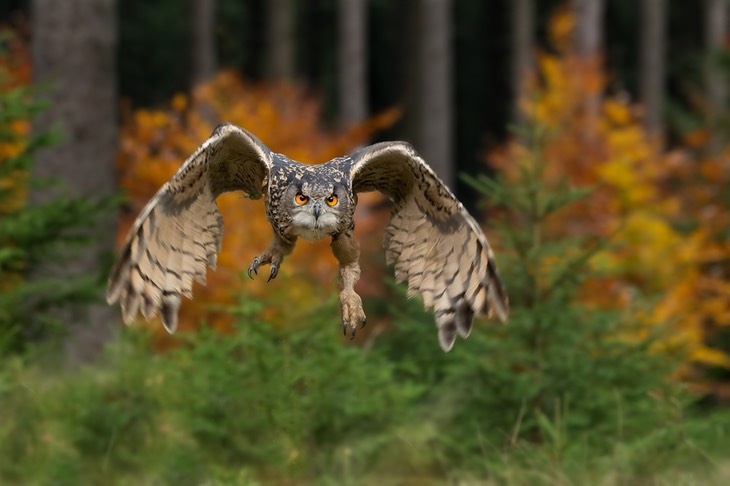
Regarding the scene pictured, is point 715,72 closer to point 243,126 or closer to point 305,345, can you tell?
point 243,126

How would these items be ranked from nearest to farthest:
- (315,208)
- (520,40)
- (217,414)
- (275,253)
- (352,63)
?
(315,208) < (275,253) < (217,414) < (352,63) < (520,40)

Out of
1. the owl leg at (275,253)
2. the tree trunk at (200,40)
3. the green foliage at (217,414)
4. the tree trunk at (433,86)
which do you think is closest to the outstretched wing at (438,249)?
the owl leg at (275,253)

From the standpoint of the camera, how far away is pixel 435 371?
7609 millimetres

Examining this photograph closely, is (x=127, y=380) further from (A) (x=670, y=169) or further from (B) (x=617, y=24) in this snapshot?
(B) (x=617, y=24)

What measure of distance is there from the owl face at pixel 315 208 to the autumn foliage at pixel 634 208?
7.21 m

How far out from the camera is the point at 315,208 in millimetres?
3168

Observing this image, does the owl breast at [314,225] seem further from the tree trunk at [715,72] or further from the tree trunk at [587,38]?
the tree trunk at [715,72]

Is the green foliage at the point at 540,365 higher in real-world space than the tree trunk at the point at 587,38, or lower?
lower

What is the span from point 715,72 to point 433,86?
17.4 feet

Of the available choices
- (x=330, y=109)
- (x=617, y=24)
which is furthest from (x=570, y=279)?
(x=617, y=24)

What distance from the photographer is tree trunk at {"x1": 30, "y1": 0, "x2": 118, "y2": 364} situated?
31.6ft

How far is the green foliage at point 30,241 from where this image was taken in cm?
734

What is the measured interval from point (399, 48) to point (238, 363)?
12.6 meters

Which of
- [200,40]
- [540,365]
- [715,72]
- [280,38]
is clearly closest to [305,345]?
[540,365]
